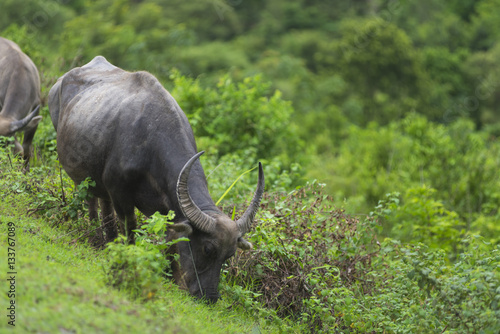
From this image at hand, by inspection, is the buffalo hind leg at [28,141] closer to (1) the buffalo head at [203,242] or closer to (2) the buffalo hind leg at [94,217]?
(2) the buffalo hind leg at [94,217]

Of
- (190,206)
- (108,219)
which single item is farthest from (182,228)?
(108,219)

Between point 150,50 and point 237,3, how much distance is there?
755 inches

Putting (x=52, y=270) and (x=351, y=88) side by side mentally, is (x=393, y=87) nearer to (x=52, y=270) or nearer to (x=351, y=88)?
(x=351, y=88)

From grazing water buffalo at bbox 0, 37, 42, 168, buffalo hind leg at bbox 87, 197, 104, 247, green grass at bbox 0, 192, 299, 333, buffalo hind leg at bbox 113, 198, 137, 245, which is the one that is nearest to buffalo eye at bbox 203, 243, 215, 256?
green grass at bbox 0, 192, 299, 333

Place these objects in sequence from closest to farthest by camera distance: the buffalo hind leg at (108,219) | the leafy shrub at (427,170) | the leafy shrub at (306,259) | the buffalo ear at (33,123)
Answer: the leafy shrub at (306,259) → the buffalo hind leg at (108,219) → the buffalo ear at (33,123) → the leafy shrub at (427,170)

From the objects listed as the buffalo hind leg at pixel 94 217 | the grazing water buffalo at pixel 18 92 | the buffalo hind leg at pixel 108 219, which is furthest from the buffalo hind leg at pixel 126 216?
the grazing water buffalo at pixel 18 92

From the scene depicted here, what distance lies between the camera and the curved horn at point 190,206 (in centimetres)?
673

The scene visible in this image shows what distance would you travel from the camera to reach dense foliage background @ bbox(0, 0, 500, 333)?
1020 centimetres

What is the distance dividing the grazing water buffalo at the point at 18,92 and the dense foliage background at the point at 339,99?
1.66 ft

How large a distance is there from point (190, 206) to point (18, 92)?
5.79 meters

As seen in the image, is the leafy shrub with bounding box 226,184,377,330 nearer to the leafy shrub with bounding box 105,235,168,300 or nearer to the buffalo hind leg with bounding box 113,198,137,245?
the buffalo hind leg with bounding box 113,198,137,245

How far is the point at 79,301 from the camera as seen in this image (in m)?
5.28

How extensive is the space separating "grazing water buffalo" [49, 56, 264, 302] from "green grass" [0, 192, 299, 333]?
0.50 metres

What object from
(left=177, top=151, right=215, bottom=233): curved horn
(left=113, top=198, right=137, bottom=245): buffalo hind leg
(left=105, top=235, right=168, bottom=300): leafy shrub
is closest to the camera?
(left=105, top=235, right=168, bottom=300): leafy shrub
